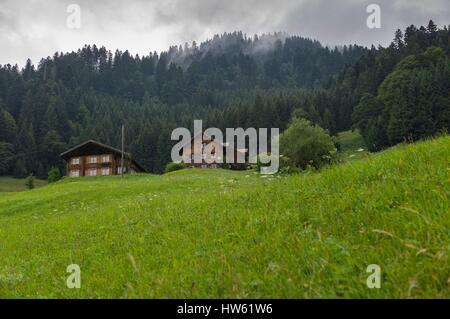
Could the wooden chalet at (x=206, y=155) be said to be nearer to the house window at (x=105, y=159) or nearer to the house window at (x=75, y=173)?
the house window at (x=105, y=159)

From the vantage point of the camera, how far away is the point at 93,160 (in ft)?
312

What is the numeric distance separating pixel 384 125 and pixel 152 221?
96259 mm

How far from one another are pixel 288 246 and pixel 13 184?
13791 cm

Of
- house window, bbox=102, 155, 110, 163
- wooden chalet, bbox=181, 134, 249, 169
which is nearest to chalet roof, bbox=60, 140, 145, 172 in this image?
house window, bbox=102, 155, 110, 163

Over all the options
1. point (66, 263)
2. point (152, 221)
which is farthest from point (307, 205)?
point (66, 263)

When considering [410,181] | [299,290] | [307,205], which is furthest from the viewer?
[307,205]

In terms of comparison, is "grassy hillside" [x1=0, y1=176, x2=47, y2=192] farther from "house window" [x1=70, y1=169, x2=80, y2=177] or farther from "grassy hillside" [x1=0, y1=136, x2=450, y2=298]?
"grassy hillside" [x1=0, y1=136, x2=450, y2=298]

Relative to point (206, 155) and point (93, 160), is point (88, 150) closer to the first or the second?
point (93, 160)

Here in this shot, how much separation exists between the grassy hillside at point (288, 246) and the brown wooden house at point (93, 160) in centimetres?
8620

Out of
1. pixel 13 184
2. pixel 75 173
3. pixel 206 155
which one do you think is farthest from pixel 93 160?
pixel 13 184

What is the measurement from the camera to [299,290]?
411 cm

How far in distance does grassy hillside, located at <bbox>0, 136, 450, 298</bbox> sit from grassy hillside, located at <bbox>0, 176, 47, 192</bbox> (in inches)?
4706

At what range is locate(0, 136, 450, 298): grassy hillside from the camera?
13.8ft

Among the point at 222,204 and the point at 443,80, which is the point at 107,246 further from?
the point at 443,80
